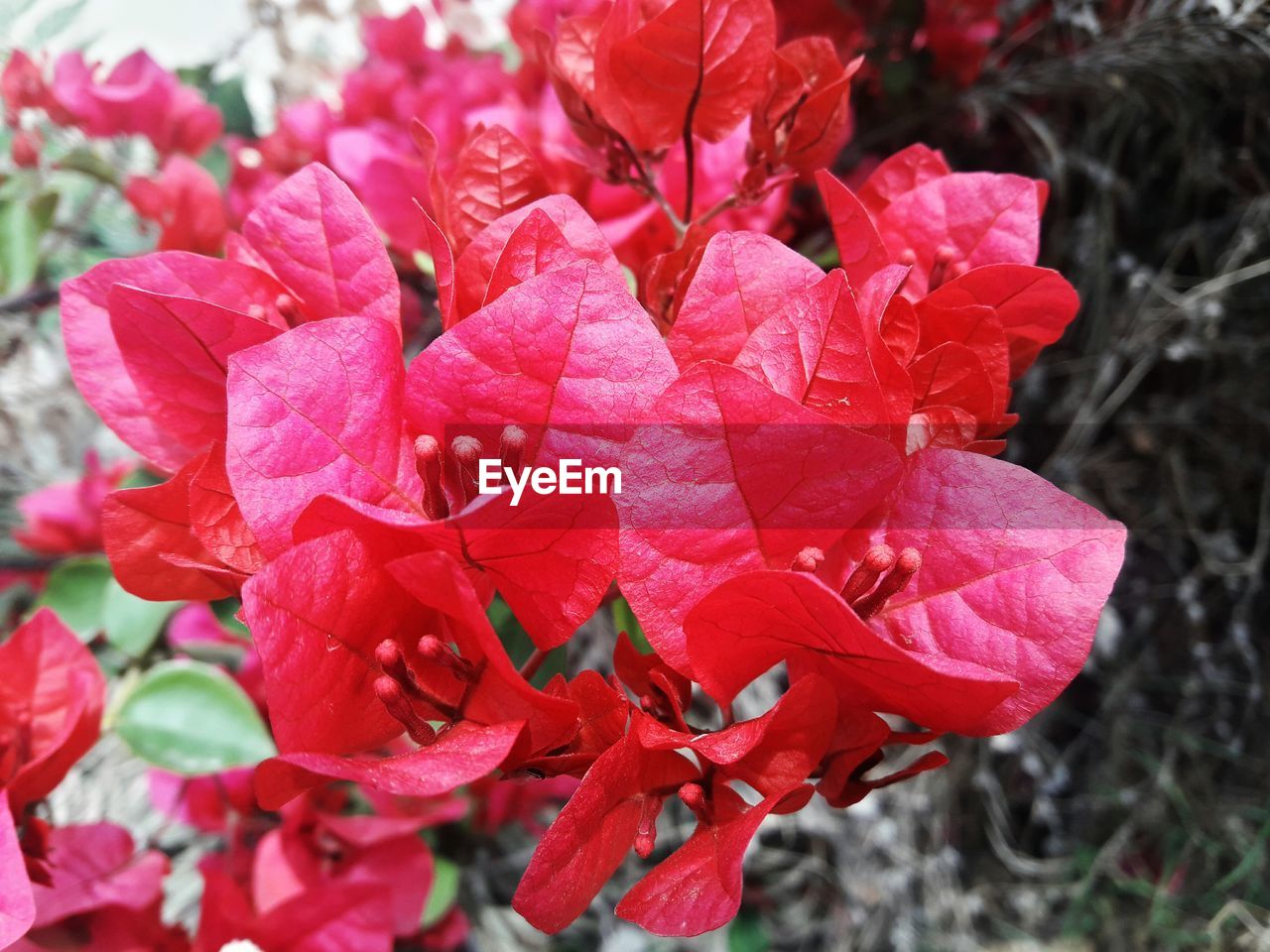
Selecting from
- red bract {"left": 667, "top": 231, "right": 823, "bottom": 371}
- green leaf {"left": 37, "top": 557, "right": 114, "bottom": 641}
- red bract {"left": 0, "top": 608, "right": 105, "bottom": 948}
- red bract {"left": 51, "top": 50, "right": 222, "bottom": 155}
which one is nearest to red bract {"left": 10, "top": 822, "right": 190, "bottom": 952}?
red bract {"left": 0, "top": 608, "right": 105, "bottom": 948}

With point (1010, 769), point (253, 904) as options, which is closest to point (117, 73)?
point (253, 904)

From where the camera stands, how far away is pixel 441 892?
0.72 m

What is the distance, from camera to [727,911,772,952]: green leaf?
89 centimetres

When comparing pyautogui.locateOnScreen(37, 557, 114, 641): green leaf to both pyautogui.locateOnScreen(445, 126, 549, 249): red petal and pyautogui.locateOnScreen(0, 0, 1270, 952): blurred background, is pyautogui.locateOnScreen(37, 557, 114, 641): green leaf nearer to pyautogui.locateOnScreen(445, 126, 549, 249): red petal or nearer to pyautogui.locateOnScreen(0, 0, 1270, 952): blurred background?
pyautogui.locateOnScreen(0, 0, 1270, 952): blurred background

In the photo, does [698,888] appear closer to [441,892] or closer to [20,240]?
[441,892]

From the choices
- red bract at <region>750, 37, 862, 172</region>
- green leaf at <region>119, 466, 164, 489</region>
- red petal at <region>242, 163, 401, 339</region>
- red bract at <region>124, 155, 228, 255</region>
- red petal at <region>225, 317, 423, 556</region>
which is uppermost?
red bract at <region>750, 37, 862, 172</region>

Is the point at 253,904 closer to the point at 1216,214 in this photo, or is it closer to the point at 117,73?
the point at 117,73

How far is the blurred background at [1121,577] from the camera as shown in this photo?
2.44 ft

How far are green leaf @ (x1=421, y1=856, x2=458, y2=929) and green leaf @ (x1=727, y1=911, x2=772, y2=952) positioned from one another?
1.05 feet

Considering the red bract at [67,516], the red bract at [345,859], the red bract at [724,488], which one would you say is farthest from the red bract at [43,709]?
the red bract at [67,516]

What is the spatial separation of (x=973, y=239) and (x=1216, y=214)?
0.60 meters

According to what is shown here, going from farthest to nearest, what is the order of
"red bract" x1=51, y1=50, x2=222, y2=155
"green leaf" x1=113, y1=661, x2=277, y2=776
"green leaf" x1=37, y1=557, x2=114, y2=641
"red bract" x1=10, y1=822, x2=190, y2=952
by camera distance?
"red bract" x1=51, y1=50, x2=222, y2=155 < "green leaf" x1=37, y1=557, x2=114, y2=641 < "green leaf" x1=113, y1=661, x2=277, y2=776 < "red bract" x1=10, y1=822, x2=190, y2=952

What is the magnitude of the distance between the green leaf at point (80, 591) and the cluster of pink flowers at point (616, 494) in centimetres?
33

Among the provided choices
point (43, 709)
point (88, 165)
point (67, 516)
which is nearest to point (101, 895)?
point (43, 709)
